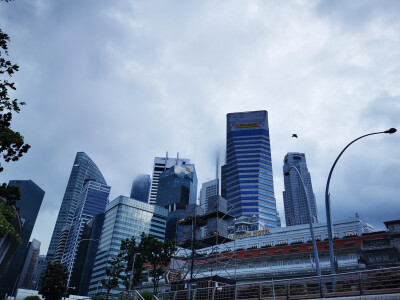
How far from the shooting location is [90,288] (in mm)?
157125

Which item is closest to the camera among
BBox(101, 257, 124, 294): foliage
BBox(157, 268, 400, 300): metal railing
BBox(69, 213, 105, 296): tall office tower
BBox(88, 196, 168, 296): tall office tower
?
BBox(157, 268, 400, 300): metal railing

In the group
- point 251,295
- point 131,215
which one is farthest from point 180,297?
point 131,215

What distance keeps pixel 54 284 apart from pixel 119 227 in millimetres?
99378

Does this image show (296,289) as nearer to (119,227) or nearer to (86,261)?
(119,227)

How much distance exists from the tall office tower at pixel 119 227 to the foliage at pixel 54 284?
284ft

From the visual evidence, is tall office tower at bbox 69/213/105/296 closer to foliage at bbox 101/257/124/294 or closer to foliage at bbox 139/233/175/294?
foliage at bbox 101/257/124/294

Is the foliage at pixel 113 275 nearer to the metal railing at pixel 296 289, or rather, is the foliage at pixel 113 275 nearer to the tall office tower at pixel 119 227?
the metal railing at pixel 296 289

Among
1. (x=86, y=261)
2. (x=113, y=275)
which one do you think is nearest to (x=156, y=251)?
(x=113, y=275)

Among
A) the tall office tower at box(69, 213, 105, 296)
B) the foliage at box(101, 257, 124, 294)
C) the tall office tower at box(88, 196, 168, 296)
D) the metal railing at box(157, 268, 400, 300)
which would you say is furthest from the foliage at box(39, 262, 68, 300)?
the tall office tower at box(69, 213, 105, 296)

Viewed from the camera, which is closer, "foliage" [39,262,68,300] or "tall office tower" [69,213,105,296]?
Result: "foliage" [39,262,68,300]

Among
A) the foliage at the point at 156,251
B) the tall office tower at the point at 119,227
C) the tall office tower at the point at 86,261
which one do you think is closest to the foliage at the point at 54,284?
the foliage at the point at 156,251

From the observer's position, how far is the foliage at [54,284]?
5878 cm

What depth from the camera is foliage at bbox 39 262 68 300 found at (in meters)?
58.8

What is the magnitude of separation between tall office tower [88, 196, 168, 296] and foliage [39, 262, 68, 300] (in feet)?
284
